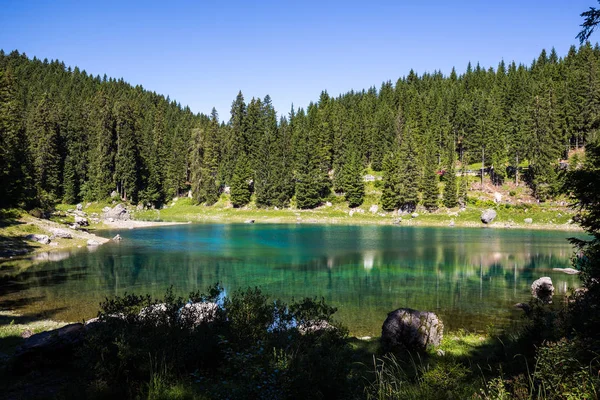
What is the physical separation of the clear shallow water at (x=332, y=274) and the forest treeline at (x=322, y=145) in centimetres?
4108

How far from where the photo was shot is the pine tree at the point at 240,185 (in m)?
101

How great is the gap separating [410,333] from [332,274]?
19.8 metres

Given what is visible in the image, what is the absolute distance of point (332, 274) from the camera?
33.2 metres

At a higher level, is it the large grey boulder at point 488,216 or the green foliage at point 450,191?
the green foliage at point 450,191

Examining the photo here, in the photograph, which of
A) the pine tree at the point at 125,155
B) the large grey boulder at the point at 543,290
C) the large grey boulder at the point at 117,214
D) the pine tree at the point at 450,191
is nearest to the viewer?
the large grey boulder at the point at 543,290

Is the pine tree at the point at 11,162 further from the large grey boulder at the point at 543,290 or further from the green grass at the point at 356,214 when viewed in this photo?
the large grey boulder at the point at 543,290

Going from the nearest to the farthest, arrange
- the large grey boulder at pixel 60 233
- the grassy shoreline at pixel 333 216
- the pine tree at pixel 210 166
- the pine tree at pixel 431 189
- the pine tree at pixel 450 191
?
the large grey boulder at pixel 60 233, the grassy shoreline at pixel 333 216, the pine tree at pixel 450 191, the pine tree at pixel 431 189, the pine tree at pixel 210 166

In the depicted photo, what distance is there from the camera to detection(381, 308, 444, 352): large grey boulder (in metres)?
13.4

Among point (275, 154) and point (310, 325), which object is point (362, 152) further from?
point (310, 325)

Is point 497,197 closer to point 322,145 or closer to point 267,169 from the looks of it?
point 322,145

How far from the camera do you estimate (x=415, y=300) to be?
24.8 m

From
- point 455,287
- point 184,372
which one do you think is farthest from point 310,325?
point 455,287

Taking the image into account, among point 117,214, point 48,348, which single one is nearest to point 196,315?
point 48,348

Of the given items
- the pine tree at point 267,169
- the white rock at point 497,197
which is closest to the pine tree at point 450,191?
the white rock at point 497,197
